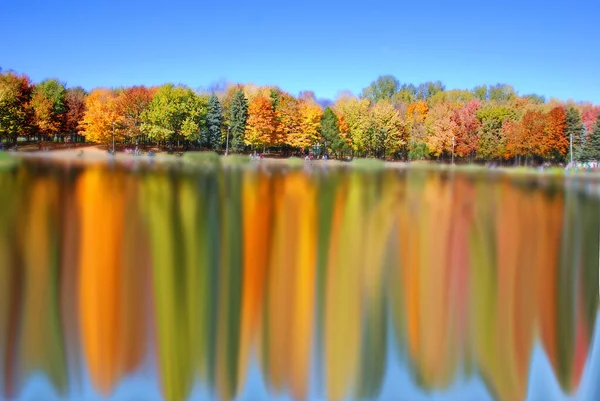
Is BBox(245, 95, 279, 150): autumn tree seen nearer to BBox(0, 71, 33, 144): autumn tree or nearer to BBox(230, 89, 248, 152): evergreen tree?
BBox(230, 89, 248, 152): evergreen tree

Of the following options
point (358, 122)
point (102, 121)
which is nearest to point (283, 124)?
point (358, 122)

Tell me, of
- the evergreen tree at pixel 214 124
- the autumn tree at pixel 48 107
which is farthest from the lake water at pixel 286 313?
the autumn tree at pixel 48 107

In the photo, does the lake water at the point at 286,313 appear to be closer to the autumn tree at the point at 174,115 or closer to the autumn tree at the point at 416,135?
the autumn tree at the point at 174,115

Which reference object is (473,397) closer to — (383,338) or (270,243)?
(383,338)

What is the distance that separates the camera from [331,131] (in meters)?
69.3

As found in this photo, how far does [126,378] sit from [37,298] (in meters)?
2.08

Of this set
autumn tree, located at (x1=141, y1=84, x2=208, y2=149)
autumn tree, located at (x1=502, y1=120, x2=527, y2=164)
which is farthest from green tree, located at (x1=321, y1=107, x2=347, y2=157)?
autumn tree, located at (x1=502, y1=120, x2=527, y2=164)

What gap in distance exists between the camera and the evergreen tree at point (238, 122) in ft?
221

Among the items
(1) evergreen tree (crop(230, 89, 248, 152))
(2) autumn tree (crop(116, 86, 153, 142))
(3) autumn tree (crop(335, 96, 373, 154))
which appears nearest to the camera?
(1) evergreen tree (crop(230, 89, 248, 152))

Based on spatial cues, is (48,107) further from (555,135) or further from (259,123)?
(555,135)

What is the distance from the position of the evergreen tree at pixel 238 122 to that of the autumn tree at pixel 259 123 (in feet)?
2.14

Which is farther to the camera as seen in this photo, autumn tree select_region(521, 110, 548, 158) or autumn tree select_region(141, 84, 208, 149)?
autumn tree select_region(141, 84, 208, 149)

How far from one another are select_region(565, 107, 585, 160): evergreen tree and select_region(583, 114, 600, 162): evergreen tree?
2.55 m

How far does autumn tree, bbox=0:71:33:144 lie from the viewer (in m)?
60.5
